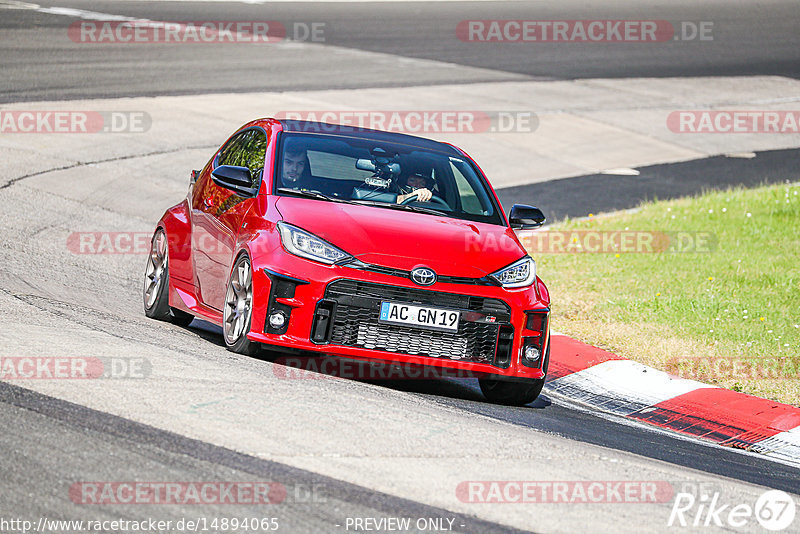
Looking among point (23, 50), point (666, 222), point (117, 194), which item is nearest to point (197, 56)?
point (23, 50)

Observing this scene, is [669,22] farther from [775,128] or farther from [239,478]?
[239,478]

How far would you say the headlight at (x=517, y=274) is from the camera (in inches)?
305

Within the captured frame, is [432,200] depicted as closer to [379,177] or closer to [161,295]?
[379,177]

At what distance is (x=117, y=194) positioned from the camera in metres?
14.7
